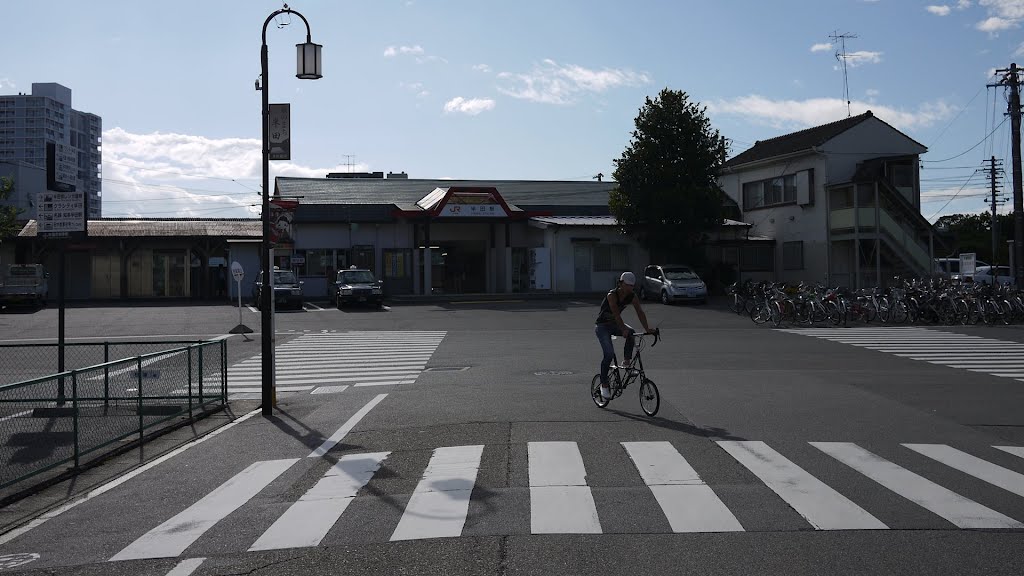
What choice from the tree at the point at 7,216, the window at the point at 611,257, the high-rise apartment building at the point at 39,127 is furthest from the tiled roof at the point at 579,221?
the high-rise apartment building at the point at 39,127

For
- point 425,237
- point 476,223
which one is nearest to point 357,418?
point 425,237

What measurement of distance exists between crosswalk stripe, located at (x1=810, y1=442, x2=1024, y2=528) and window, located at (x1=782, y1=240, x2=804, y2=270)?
125 ft

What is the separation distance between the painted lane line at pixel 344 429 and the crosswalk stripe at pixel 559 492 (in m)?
2.32

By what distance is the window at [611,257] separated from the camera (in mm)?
46469

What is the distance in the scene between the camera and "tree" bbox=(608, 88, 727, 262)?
4353 cm

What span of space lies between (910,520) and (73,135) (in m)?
207

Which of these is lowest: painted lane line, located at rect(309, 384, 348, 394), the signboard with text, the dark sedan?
painted lane line, located at rect(309, 384, 348, 394)

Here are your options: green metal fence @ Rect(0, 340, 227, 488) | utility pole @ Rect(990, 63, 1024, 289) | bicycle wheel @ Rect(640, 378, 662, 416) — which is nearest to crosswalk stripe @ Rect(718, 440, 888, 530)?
bicycle wheel @ Rect(640, 378, 662, 416)

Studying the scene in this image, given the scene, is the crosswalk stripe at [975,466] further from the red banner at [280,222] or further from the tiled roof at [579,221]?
the tiled roof at [579,221]

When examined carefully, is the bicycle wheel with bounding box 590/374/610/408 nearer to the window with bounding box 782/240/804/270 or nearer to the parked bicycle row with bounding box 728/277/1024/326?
the parked bicycle row with bounding box 728/277/1024/326

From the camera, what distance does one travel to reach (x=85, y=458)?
32.2ft

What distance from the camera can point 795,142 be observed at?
4744 cm

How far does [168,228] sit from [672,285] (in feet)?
92.5

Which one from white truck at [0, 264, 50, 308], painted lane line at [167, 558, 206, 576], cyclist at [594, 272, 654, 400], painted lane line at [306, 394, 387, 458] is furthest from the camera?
white truck at [0, 264, 50, 308]
